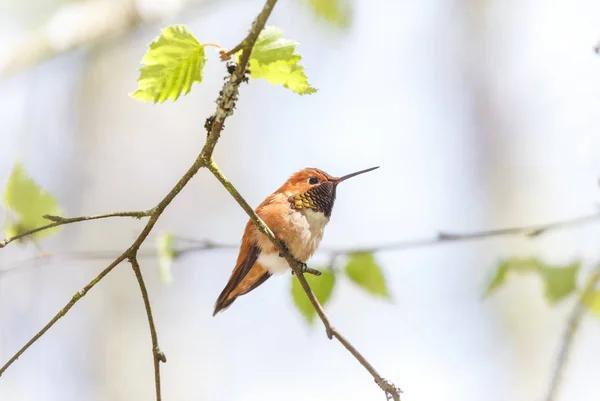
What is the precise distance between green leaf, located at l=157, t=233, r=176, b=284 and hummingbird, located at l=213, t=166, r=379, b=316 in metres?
0.24

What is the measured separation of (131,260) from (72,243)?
626 cm

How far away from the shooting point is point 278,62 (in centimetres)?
94

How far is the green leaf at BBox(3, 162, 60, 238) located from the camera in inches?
57.7

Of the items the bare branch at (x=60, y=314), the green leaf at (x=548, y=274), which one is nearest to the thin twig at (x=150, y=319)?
Result: the bare branch at (x=60, y=314)

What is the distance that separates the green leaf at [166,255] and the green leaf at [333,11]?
3.32 ft

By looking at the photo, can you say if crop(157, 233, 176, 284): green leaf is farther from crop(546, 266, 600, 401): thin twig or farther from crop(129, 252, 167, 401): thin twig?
crop(546, 266, 600, 401): thin twig

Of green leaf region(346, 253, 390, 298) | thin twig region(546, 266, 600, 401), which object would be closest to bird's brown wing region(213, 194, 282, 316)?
green leaf region(346, 253, 390, 298)

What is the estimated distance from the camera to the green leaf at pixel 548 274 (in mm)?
1624

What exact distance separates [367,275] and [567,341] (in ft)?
2.08

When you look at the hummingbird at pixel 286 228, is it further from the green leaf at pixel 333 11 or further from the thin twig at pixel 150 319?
the green leaf at pixel 333 11

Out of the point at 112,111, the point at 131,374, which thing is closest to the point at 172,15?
the point at 112,111

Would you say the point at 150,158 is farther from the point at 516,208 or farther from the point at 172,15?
the point at 516,208

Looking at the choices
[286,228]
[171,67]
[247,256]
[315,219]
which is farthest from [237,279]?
[171,67]

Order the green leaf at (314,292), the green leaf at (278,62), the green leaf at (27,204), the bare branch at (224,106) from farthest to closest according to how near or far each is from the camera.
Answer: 1. the green leaf at (314,292)
2. the green leaf at (27,204)
3. the green leaf at (278,62)
4. the bare branch at (224,106)
